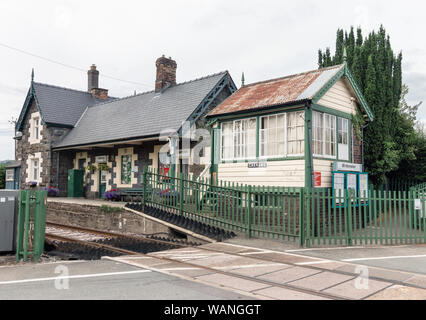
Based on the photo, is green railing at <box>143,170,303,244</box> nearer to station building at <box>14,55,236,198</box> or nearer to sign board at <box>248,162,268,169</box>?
sign board at <box>248,162,268,169</box>

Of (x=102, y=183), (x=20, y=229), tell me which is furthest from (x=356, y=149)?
(x=102, y=183)

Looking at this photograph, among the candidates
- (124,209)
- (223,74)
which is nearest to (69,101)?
(223,74)

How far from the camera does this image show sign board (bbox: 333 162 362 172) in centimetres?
1312

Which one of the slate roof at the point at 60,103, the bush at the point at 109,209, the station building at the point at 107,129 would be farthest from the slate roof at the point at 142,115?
A: the bush at the point at 109,209

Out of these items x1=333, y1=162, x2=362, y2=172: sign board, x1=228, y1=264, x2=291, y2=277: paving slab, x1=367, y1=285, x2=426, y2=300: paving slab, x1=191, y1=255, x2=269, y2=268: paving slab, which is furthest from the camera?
x1=333, y1=162, x2=362, y2=172: sign board

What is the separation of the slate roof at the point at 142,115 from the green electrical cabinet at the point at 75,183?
178 cm

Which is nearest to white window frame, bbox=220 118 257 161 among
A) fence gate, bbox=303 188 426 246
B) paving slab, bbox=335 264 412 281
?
fence gate, bbox=303 188 426 246

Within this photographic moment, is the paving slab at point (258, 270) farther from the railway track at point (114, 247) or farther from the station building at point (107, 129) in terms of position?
the station building at point (107, 129)

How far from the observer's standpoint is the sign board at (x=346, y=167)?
43.0 ft

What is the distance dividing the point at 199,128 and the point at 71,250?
9.52m

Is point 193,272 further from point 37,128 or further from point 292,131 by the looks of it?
point 37,128

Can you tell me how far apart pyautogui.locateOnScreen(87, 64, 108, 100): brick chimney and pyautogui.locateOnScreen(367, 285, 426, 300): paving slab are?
26773 mm

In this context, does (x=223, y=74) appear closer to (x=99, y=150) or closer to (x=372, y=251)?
(x=99, y=150)

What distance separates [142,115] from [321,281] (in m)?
16.0
